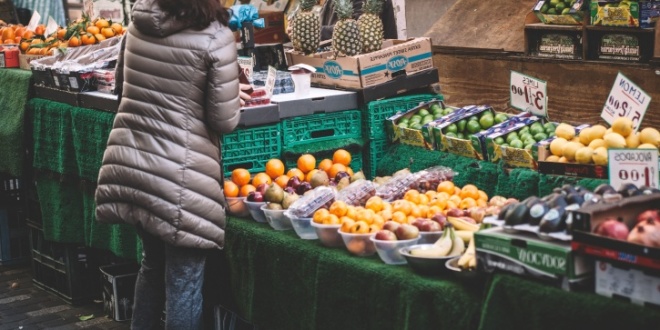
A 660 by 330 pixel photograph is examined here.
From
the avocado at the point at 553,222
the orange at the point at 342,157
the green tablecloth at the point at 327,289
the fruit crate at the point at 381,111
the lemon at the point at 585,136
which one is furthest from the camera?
the fruit crate at the point at 381,111

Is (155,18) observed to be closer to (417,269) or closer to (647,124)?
(417,269)

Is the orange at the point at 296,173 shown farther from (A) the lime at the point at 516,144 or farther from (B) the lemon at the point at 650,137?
(B) the lemon at the point at 650,137

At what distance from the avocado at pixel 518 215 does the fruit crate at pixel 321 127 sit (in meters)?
2.14

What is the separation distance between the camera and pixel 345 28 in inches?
219

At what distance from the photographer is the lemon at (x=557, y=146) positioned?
13.9ft

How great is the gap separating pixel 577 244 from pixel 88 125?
3710 millimetres

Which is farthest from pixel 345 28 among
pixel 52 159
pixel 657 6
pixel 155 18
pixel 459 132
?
pixel 657 6

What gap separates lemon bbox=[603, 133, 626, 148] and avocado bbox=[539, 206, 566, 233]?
1.05 meters

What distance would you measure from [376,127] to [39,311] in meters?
2.86

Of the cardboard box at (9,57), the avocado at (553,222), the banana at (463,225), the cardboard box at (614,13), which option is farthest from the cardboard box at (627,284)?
the cardboard box at (9,57)

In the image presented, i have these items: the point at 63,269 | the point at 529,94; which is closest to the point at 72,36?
the point at 63,269

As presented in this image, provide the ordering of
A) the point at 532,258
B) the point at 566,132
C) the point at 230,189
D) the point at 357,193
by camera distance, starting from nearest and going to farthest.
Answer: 1. the point at 532,258
2. the point at 566,132
3. the point at 357,193
4. the point at 230,189

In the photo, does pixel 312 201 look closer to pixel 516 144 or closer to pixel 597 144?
pixel 516 144

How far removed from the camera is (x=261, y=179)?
15.6ft
